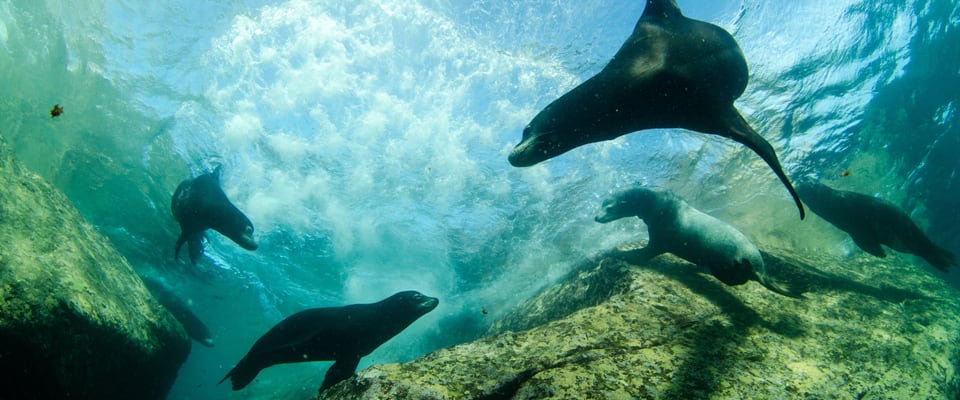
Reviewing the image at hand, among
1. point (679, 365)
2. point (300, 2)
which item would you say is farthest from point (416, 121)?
point (679, 365)

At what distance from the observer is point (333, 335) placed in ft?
15.2

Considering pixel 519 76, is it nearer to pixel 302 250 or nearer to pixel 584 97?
pixel 584 97

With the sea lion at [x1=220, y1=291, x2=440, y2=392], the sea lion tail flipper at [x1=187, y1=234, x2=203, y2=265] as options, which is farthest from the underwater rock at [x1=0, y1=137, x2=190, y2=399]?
the sea lion at [x1=220, y1=291, x2=440, y2=392]

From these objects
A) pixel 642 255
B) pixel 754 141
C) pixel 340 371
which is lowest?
pixel 754 141

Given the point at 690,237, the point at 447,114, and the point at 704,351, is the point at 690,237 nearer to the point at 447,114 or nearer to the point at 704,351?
the point at 704,351

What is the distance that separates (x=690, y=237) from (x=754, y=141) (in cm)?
253

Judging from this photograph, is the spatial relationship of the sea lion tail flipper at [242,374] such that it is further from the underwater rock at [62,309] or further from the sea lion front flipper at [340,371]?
the underwater rock at [62,309]

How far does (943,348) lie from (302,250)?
21.4m

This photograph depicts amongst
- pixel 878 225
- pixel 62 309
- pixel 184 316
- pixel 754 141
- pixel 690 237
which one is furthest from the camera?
pixel 184 316

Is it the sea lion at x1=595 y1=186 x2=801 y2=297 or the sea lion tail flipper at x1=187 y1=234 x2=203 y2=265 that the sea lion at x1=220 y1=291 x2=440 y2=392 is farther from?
the sea lion at x1=595 y1=186 x2=801 y2=297

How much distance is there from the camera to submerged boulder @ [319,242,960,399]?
211cm

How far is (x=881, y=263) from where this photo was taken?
279 inches

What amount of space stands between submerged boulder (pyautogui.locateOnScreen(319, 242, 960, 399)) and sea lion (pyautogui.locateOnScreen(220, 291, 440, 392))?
233 cm

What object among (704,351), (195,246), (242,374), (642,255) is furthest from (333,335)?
(642,255)
